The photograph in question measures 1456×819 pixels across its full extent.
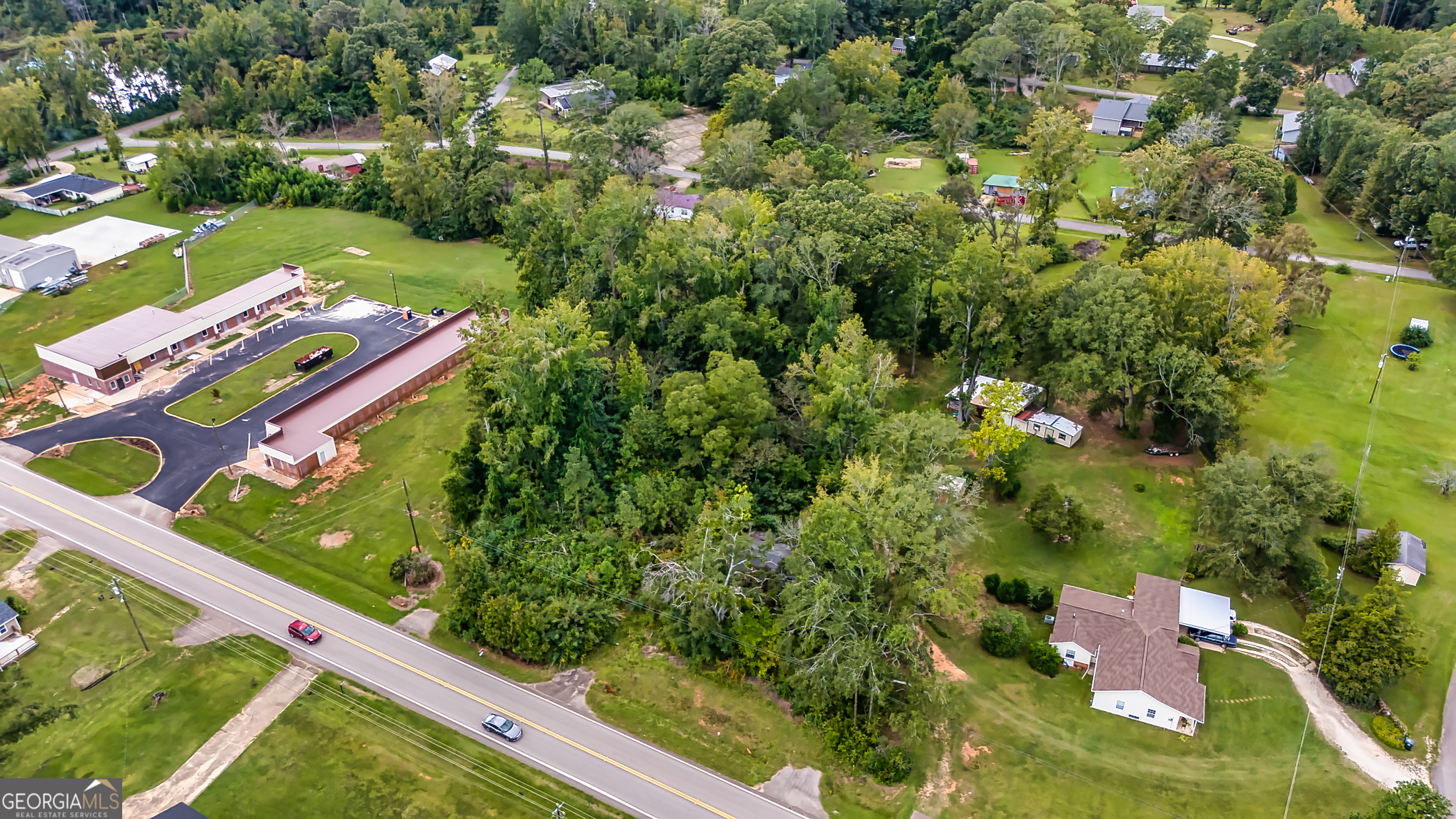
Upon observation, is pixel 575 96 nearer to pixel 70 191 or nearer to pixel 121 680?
pixel 70 191

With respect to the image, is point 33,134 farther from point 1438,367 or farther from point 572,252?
point 1438,367

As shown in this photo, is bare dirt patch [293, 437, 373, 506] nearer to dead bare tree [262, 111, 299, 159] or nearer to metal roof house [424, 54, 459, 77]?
dead bare tree [262, 111, 299, 159]

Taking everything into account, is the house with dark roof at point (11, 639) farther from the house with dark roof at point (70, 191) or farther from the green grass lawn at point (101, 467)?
the house with dark roof at point (70, 191)

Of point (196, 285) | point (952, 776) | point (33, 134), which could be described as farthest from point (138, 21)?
point (952, 776)

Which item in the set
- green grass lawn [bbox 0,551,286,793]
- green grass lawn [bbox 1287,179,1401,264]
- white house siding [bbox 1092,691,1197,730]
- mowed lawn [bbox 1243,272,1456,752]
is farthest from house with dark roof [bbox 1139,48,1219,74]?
green grass lawn [bbox 0,551,286,793]

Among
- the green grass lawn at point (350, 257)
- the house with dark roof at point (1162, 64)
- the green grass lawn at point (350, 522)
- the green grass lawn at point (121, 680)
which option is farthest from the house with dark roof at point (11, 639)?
the house with dark roof at point (1162, 64)

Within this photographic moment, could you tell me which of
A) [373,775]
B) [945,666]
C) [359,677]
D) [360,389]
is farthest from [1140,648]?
[360,389]
